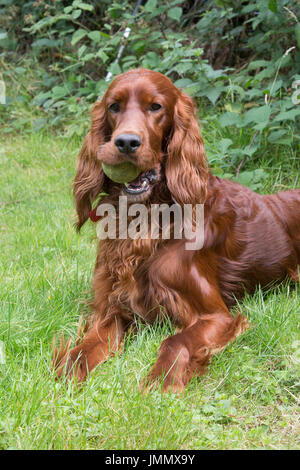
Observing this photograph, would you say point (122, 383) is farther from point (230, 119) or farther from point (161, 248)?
point (230, 119)

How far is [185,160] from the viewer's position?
2.32 m

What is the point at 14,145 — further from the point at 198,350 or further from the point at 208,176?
the point at 198,350

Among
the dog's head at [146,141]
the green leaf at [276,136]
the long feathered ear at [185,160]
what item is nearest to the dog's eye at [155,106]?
the dog's head at [146,141]

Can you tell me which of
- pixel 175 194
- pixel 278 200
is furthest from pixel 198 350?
pixel 278 200

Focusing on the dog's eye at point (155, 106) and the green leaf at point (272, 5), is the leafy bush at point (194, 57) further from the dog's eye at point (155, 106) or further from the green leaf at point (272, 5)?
the dog's eye at point (155, 106)

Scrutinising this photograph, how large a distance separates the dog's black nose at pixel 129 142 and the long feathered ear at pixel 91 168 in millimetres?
344

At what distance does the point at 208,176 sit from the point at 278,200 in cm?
49

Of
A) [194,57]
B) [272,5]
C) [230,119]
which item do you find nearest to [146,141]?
[230,119]

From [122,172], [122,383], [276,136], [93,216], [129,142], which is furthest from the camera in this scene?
[276,136]

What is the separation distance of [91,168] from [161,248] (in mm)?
459

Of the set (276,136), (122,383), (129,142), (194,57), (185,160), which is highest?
(194,57)

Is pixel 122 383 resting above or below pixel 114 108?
below

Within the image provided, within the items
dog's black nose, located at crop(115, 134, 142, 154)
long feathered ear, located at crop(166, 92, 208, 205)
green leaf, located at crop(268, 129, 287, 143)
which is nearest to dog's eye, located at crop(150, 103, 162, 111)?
long feathered ear, located at crop(166, 92, 208, 205)

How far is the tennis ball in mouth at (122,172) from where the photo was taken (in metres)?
2.19
